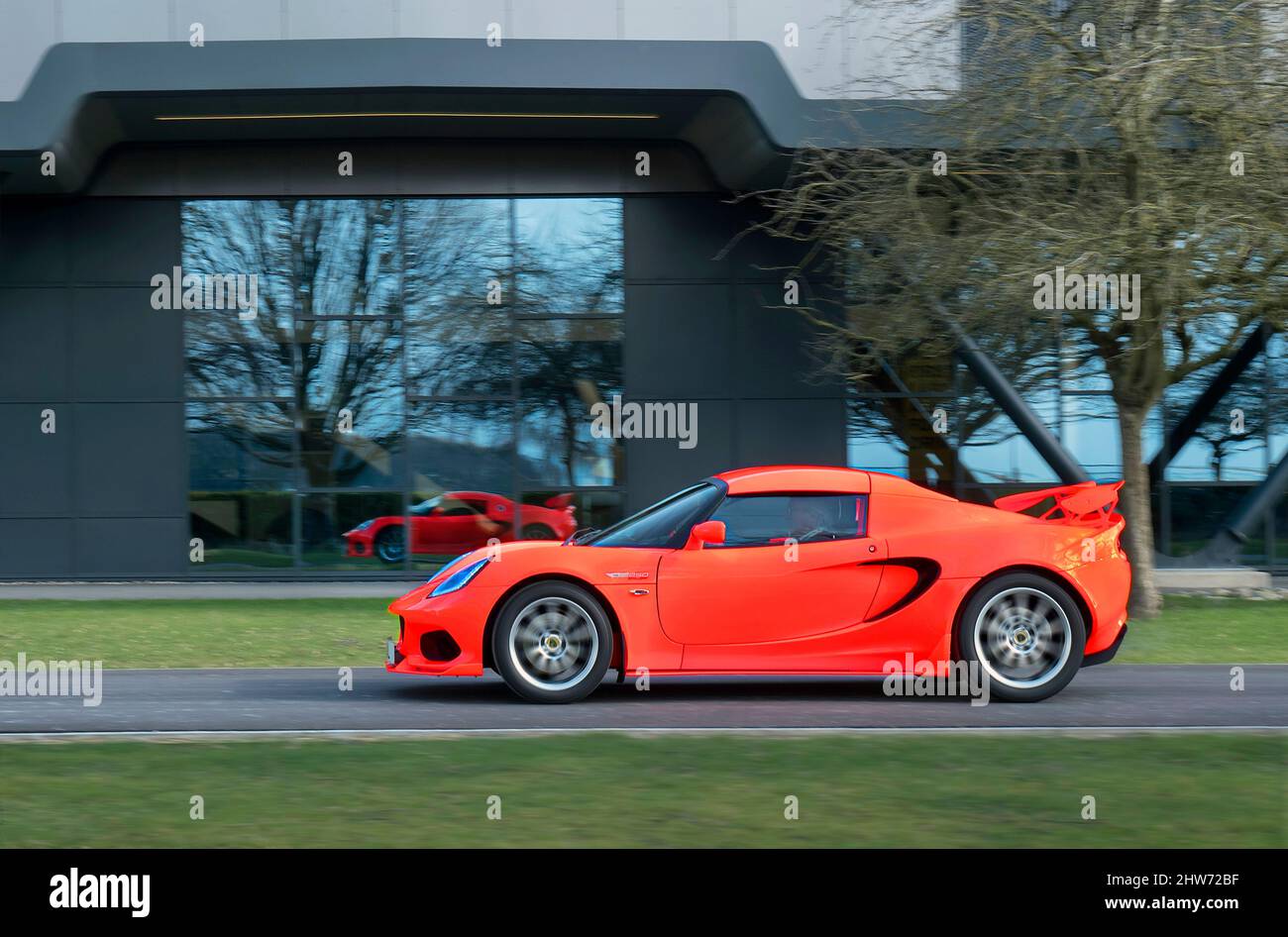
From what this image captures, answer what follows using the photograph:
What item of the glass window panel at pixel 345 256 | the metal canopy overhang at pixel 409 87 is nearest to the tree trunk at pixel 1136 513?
the metal canopy overhang at pixel 409 87

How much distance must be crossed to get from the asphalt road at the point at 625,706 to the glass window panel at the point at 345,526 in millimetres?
9002

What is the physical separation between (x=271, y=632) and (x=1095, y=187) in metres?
9.22

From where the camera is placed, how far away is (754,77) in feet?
55.8

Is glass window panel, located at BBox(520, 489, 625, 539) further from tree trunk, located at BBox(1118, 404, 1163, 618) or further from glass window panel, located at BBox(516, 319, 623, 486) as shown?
tree trunk, located at BBox(1118, 404, 1163, 618)

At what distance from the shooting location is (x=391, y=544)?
19312 millimetres

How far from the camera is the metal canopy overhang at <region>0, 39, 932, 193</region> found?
55.5 ft

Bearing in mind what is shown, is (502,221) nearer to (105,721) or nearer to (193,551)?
(193,551)

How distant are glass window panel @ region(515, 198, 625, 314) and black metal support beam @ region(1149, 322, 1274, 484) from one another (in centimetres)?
800

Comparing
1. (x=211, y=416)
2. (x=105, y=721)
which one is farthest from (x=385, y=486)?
(x=105, y=721)

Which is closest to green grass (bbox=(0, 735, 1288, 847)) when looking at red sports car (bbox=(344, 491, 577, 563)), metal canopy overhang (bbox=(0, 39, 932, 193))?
metal canopy overhang (bbox=(0, 39, 932, 193))

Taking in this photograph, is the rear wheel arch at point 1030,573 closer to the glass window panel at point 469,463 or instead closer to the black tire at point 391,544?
the glass window panel at point 469,463

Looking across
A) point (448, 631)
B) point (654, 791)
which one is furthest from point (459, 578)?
point (654, 791)

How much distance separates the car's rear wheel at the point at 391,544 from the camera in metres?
19.3

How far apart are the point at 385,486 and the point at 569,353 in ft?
10.6
